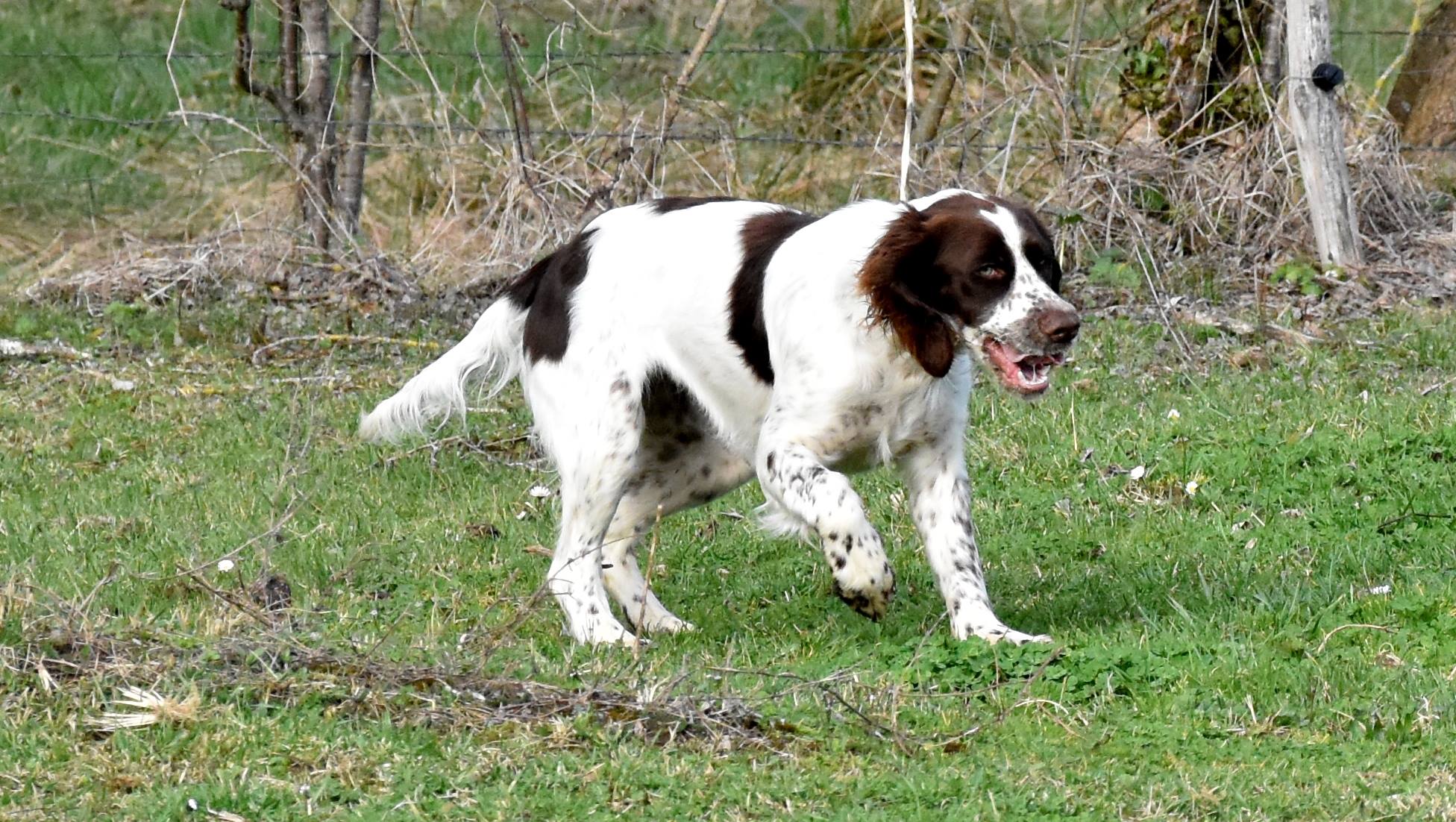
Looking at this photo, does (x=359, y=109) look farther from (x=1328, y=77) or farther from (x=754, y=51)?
(x=1328, y=77)

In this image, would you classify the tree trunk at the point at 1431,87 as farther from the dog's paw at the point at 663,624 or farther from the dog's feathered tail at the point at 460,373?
the dog's paw at the point at 663,624

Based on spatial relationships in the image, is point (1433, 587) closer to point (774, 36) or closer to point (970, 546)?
point (970, 546)

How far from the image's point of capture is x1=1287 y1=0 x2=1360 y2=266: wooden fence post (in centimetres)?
887

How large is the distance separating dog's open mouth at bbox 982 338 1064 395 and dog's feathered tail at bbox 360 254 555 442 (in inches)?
58.8

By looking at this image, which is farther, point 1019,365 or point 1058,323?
point 1019,365

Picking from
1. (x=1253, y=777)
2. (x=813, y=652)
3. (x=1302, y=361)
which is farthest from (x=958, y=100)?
(x=1253, y=777)

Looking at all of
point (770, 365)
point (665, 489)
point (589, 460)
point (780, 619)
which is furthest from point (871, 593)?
point (665, 489)

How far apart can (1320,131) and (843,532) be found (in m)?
5.03

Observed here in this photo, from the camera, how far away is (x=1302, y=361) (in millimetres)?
7867

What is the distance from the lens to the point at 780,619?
5.32 metres

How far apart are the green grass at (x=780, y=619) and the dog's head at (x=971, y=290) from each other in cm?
70

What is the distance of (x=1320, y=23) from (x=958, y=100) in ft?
7.90

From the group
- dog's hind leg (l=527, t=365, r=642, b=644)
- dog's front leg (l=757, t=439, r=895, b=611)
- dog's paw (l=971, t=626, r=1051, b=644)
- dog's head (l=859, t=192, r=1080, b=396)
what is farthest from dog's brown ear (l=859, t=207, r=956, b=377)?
dog's hind leg (l=527, t=365, r=642, b=644)

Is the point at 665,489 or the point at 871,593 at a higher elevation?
the point at 871,593
